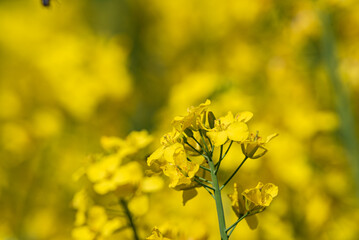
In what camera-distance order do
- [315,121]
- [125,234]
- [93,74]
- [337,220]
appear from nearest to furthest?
[125,234], [337,220], [315,121], [93,74]

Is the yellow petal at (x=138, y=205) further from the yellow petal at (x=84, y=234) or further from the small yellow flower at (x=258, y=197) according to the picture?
the small yellow flower at (x=258, y=197)

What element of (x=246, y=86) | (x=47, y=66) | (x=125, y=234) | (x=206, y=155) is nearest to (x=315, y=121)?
(x=246, y=86)

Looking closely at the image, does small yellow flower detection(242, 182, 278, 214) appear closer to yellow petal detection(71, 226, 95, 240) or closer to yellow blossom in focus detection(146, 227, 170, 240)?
yellow blossom in focus detection(146, 227, 170, 240)

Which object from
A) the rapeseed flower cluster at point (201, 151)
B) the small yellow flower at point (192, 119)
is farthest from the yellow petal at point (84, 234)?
the small yellow flower at point (192, 119)

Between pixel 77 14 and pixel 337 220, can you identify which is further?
pixel 77 14

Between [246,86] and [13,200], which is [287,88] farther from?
[13,200]

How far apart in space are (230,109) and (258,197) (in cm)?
132

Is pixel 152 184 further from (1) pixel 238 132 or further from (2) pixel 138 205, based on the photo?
(1) pixel 238 132

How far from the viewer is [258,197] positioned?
130 centimetres

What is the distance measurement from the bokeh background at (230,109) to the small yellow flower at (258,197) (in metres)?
0.19

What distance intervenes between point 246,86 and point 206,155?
2.12 m

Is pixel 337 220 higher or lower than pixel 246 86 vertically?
lower

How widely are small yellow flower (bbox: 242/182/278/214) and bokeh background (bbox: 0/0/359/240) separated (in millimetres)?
186

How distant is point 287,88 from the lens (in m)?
3.20
